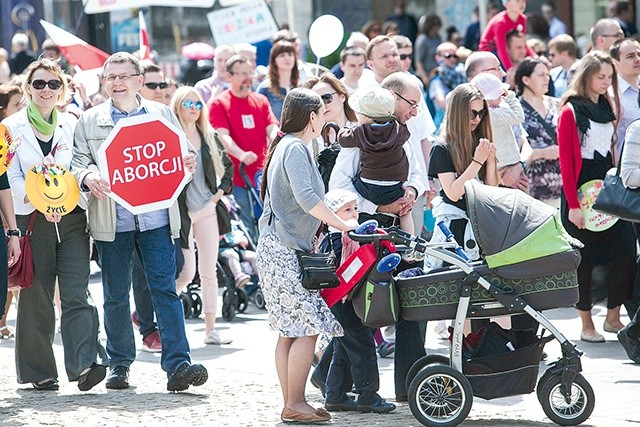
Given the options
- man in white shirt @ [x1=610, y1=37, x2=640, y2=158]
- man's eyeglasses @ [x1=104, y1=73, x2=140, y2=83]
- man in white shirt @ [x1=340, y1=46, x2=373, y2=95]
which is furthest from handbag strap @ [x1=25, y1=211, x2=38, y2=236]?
man in white shirt @ [x1=610, y1=37, x2=640, y2=158]

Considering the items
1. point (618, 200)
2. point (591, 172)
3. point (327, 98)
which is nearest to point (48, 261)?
point (327, 98)

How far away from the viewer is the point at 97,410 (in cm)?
756

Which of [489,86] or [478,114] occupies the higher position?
[489,86]

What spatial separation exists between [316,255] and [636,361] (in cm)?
255

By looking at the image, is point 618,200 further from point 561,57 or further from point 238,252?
point 561,57

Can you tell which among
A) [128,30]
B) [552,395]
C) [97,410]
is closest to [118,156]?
[97,410]

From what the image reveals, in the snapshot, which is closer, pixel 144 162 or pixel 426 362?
pixel 426 362

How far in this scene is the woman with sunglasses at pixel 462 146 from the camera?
776cm

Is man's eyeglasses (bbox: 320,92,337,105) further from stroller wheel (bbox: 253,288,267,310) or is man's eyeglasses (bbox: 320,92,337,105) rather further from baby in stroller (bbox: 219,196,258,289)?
stroller wheel (bbox: 253,288,267,310)

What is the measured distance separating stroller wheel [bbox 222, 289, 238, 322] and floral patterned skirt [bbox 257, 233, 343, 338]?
389cm

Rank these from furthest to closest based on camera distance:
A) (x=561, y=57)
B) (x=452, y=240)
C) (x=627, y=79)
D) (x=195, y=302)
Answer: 1. (x=561, y=57)
2. (x=195, y=302)
3. (x=627, y=79)
4. (x=452, y=240)

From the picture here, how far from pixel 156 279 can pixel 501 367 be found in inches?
87.9

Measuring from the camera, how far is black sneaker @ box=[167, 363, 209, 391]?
789 centimetres

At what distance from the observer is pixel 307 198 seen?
6.88m
